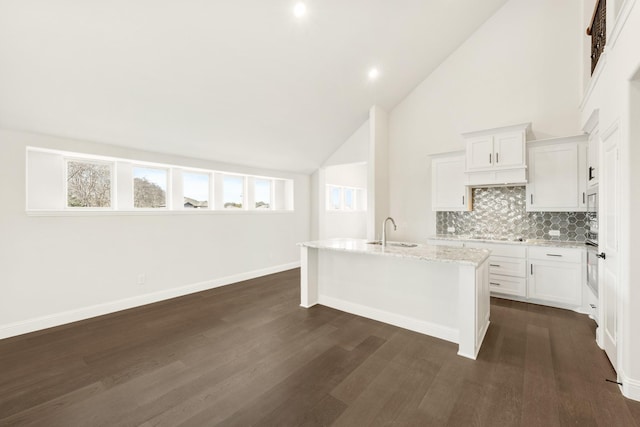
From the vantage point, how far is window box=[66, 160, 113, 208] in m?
3.44

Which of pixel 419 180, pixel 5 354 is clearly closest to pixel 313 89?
pixel 419 180

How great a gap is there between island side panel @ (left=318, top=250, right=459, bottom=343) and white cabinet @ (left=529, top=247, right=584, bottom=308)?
1.81m

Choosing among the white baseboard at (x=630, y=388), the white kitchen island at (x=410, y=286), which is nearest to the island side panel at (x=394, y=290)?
the white kitchen island at (x=410, y=286)

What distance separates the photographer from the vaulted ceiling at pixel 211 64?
7.55 ft

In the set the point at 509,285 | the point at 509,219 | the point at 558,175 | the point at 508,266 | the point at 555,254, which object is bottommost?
the point at 509,285

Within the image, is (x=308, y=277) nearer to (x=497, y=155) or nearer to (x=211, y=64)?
(x=211, y=64)

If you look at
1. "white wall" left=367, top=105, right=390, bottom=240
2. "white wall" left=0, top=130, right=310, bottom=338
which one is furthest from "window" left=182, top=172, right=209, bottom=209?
"white wall" left=367, top=105, right=390, bottom=240

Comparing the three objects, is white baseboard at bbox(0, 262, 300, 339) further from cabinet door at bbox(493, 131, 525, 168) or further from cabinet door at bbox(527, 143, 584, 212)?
cabinet door at bbox(527, 143, 584, 212)

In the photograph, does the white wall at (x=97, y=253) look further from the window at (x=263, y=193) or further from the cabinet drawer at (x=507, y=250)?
the cabinet drawer at (x=507, y=250)

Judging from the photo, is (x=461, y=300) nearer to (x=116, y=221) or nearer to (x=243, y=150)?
(x=243, y=150)

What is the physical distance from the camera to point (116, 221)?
3605 mm

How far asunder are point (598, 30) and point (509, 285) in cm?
320

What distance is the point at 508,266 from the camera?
3.84 m

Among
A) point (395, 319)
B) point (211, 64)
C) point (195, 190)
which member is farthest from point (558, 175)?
point (195, 190)
